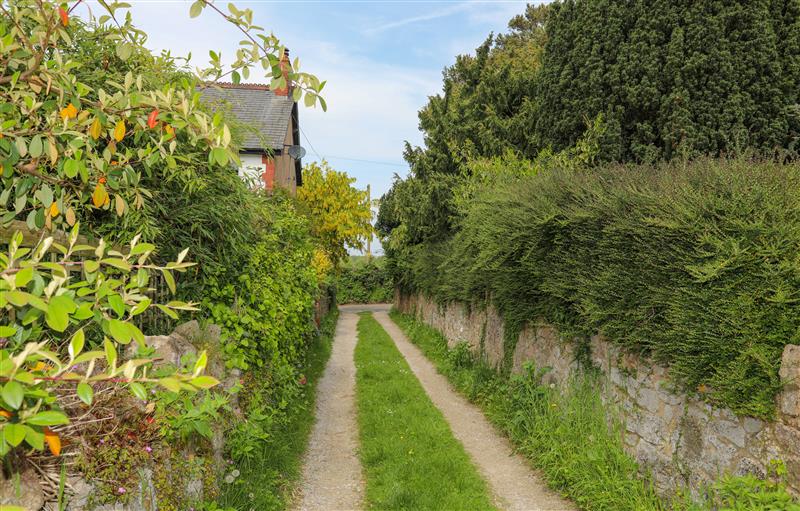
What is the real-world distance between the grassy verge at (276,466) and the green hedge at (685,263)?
4.04m

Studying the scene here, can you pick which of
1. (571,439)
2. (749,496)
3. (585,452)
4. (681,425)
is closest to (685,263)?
(681,425)

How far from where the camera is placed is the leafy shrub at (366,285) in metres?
46.4

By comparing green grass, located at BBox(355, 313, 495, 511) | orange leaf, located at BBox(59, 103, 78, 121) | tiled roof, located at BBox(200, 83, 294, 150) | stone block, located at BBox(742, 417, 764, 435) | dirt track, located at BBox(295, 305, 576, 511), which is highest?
tiled roof, located at BBox(200, 83, 294, 150)


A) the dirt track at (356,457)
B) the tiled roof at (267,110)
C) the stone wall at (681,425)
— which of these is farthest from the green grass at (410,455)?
the tiled roof at (267,110)

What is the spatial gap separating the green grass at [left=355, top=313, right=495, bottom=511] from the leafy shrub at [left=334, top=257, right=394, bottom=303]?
35.5 meters

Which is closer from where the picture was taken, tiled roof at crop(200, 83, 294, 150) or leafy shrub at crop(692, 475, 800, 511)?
leafy shrub at crop(692, 475, 800, 511)

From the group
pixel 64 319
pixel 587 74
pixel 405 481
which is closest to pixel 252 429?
pixel 405 481

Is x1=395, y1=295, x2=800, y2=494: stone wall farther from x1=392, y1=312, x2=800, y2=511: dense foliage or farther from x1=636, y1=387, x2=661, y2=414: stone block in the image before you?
x1=392, y1=312, x2=800, y2=511: dense foliage

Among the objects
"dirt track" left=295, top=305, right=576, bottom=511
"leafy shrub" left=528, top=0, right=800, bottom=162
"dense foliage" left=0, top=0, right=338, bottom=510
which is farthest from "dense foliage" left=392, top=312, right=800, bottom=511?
"leafy shrub" left=528, top=0, right=800, bottom=162

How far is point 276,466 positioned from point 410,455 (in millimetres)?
1744

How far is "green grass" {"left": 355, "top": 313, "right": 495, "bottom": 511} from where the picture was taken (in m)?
5.47

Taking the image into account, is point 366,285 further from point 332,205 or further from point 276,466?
point 276,466

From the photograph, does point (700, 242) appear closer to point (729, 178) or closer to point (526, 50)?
point (729, 178)

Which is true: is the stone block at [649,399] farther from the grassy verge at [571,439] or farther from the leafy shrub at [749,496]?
the leafy shrub at [749,496]
